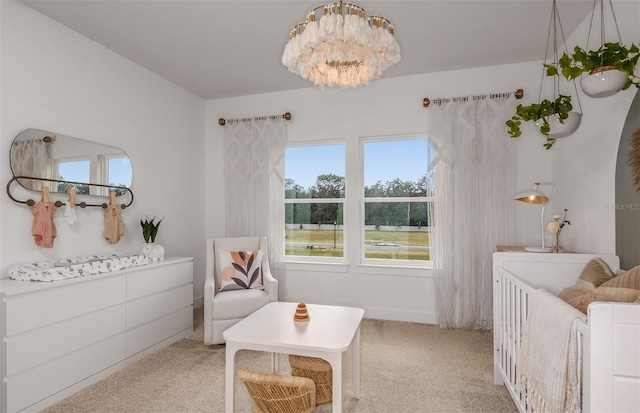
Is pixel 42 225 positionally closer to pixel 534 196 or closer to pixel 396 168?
pixel 396 168

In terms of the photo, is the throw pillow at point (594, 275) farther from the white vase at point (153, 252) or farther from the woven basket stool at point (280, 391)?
the white vase at point (153, 252)

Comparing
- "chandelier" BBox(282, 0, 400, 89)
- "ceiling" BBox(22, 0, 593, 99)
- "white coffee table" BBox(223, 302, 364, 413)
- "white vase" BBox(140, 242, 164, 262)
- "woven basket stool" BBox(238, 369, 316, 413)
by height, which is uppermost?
"ceiling" BBox(22, 0, 593, 99)

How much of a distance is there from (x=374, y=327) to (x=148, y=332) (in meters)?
2.05

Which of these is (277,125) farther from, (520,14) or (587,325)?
(587,325)

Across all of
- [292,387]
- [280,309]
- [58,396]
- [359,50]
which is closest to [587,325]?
[292,387]

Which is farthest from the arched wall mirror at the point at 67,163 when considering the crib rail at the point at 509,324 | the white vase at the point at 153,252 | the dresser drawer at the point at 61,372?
the crib rail at the point at 509,324

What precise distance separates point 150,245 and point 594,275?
10.7 feet

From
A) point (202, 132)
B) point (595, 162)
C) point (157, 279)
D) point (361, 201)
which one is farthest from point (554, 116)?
point (202, 132)

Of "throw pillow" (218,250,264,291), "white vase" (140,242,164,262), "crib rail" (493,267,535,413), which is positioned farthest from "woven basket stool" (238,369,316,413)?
"white vase" (140,242,164,262)

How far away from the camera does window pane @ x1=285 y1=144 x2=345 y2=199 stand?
12.8ft

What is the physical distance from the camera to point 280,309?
2242 millimetres

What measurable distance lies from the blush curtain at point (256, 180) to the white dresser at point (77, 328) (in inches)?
44.5

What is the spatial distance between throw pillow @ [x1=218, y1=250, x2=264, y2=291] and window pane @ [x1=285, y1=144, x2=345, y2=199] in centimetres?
105

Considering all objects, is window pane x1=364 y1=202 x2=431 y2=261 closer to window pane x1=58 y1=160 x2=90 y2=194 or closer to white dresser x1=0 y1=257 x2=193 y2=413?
white dresser x1=0 y1=257 x2=193 y2=413
